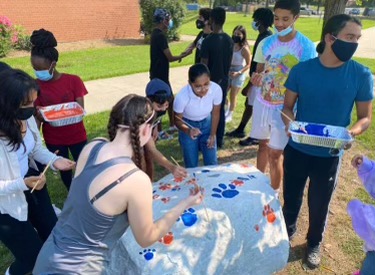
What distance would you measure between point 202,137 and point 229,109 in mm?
3145

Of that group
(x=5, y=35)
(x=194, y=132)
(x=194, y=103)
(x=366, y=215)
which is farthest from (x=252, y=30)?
(x=366, y=215)

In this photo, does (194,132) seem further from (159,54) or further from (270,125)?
(159,54)

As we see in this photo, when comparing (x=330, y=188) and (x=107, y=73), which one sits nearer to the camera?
(x=330, y=188)

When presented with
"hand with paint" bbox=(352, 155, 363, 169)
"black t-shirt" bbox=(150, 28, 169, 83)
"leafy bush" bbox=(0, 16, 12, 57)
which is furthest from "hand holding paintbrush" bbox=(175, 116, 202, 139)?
"leafy bush" bbox=(0, 16, 12, 57)

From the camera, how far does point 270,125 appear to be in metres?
3.87

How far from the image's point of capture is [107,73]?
10562mm

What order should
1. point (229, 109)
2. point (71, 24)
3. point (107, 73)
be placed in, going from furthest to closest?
point (71, 24) → point (107, 73) → point (229, 109)

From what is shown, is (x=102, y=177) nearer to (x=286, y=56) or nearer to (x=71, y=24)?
(x=286, y=56)

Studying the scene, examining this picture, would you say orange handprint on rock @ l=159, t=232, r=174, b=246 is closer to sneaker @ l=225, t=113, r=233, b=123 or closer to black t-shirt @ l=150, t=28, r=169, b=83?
black t-shirt @ l=150, t=28, r=169, b=83

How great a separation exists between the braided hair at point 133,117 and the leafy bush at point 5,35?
44.9ft

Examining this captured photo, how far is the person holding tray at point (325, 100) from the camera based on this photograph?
2744 millimetres

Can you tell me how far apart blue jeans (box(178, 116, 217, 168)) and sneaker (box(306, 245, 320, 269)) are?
56.4 inches

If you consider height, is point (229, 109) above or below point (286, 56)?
below

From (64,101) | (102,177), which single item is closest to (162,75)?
(64,101)
